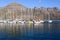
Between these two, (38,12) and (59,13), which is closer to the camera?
(38,12)

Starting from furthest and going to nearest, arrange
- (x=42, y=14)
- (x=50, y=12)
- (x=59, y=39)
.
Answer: (x=50, y=12) < (x=42, y=14) < (x=59, y=39)

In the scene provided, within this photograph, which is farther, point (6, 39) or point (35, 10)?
point (35, 10)

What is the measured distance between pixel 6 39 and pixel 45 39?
21.8 feet

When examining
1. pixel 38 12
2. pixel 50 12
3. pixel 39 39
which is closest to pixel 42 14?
pixel 38 12

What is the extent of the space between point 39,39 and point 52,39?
2.21 meters

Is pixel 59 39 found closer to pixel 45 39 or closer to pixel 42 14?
pixel 45 39

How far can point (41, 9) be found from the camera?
17900cm

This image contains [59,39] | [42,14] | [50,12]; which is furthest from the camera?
[50,12]

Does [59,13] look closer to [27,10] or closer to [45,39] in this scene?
[27,10]

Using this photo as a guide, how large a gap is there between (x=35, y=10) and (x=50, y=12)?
63.7 ft

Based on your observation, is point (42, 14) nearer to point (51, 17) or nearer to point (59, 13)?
point (51, 17)

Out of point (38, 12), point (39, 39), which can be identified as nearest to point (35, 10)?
point (38, 12)

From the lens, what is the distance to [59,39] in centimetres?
2930

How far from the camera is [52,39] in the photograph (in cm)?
2988
